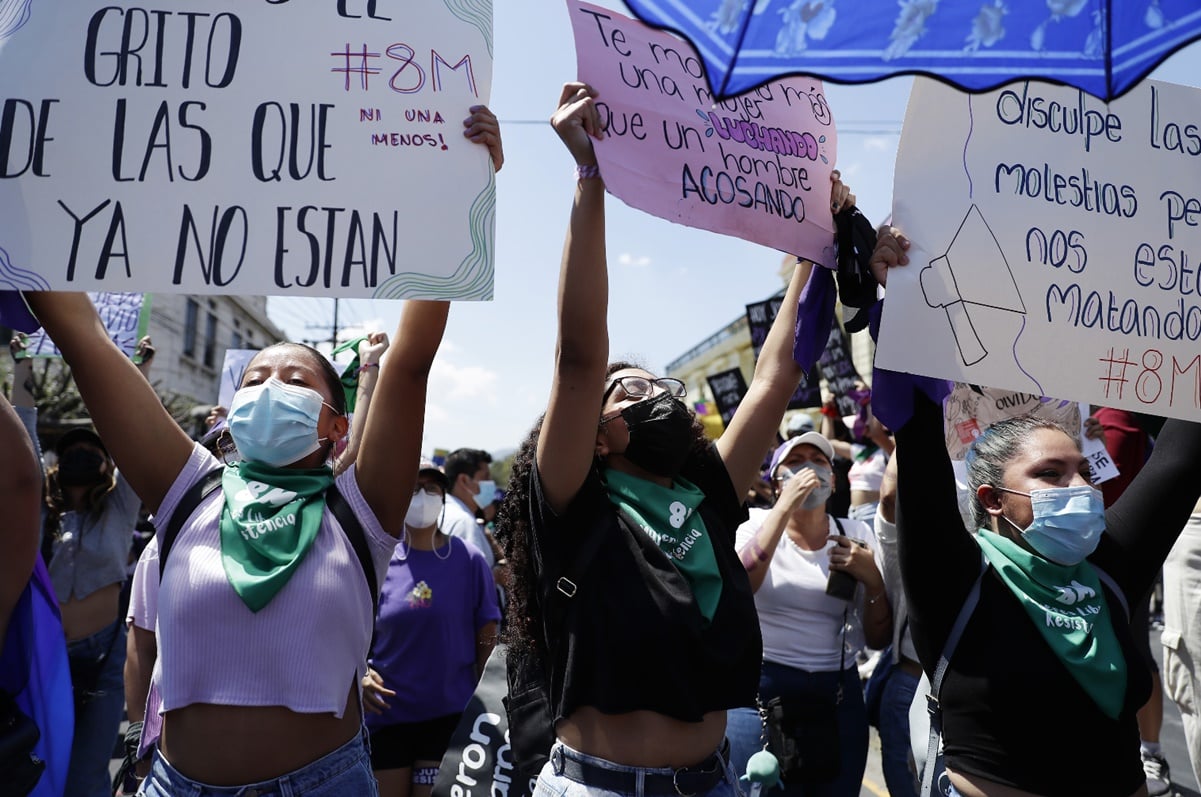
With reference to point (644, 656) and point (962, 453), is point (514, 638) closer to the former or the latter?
point (644, 656)

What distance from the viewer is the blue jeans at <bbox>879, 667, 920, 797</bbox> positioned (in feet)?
12.9

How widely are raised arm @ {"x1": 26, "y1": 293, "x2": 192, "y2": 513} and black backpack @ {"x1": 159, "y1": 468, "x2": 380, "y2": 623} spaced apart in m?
0.07

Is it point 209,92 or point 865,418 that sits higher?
point 209,92

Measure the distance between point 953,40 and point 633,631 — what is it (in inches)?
60.0

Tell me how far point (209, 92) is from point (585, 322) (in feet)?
3.90

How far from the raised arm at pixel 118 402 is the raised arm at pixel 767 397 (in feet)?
4.84

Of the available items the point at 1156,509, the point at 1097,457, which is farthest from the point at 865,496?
the point at 1156,509

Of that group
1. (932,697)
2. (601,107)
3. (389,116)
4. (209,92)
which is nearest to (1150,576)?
(932,697)

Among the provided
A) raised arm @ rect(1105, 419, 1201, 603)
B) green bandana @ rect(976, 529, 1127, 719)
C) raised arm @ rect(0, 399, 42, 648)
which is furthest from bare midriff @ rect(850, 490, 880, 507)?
raised arm @ rect(0, 399, 42, 648)

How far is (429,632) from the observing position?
4.45 m

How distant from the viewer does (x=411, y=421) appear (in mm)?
2291

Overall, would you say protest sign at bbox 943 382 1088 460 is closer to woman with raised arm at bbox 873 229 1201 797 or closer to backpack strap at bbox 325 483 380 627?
woman with raised arm at bbox 873 229 1201 797

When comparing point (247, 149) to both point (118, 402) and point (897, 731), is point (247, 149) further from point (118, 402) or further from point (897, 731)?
point (897, 731)

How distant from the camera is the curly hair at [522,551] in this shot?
7.91 ft
